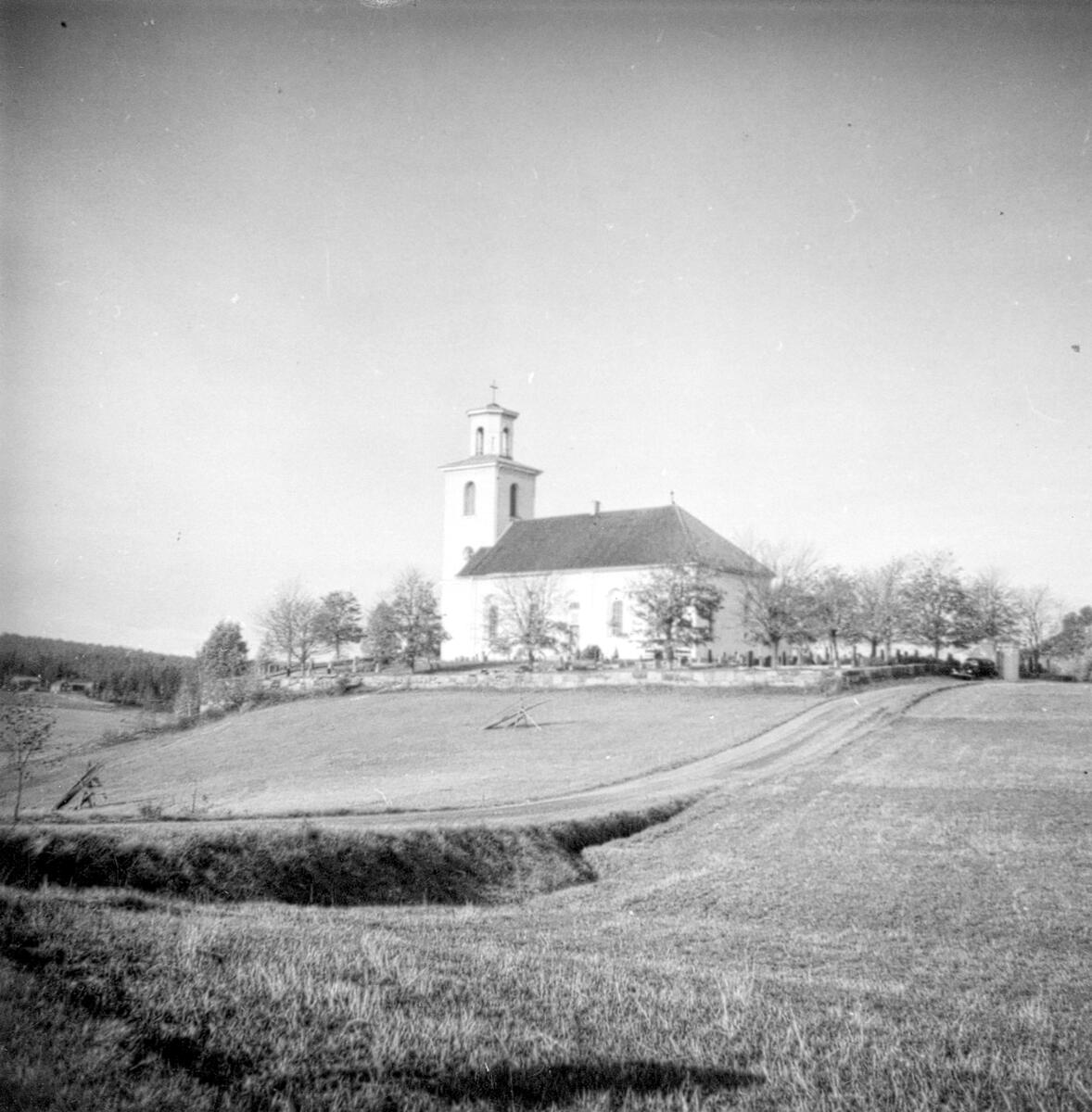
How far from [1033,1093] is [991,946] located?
552 centimetres

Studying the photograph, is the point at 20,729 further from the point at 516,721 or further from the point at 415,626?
the point at 415,626

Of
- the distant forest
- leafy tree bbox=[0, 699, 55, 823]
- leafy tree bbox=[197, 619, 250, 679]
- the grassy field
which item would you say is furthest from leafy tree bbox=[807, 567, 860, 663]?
leafy tree bbox=[0, 699, 55, 823]

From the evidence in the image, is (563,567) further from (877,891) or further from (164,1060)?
(164,1060)

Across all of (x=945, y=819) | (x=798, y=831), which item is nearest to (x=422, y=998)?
(x=798, y=831)

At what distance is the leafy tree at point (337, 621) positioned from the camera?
5978 cm

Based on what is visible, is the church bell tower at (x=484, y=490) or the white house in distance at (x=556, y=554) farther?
the church bell tower at (x=484, y=490)

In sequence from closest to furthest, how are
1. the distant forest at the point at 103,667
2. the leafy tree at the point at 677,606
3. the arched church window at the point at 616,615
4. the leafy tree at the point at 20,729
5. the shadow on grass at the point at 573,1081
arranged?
the shadow on grass at the point at 573,1081, the distant forest at the point at 103,667, the leafy tree at the point at 20,729, the leafy tree at the point at 677,606, the arched church window at the point at 616,615

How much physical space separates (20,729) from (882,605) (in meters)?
56.1

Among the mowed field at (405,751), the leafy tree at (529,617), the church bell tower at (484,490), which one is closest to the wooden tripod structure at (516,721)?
the mowed field at (405,751)

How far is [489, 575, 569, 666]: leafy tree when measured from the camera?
6134 cm

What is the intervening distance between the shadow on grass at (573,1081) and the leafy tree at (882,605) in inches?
2296

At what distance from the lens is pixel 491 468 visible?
7481 centimetres

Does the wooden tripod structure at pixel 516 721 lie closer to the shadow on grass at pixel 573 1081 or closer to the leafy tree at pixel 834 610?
the leafy tree at pixel 834 610

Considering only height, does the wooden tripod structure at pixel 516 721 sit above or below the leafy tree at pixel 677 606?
below
